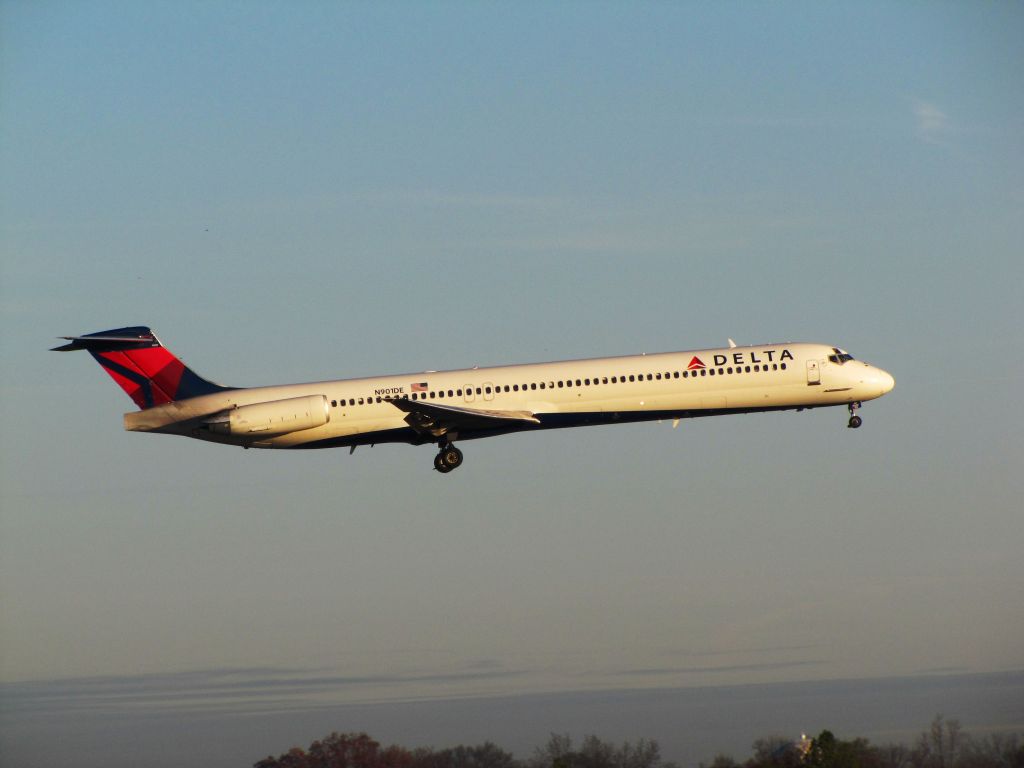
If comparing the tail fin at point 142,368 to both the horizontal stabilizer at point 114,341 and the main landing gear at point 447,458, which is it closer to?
the horizontal stabilizer at point 114,341

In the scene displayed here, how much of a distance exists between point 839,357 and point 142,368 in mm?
23737

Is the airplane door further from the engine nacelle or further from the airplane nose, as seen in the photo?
the engine nacelle

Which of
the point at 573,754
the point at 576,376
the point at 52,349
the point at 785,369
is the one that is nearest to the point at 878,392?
the point at 785,369

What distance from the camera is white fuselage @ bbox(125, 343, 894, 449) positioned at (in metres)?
44.1

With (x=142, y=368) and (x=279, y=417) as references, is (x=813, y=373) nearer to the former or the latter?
(x=279, y=417)

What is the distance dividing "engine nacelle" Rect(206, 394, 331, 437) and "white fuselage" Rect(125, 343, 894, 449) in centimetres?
22

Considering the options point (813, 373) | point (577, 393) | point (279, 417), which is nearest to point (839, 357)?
point (813, 373)

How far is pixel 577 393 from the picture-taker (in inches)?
1735

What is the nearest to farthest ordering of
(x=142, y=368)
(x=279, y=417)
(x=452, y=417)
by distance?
(x=452, y=417) < (x=279, y=417) < (x=142, y=368)

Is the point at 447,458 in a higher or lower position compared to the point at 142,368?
lower

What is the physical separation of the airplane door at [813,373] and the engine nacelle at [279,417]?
623 inches

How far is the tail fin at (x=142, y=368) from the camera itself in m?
47.0

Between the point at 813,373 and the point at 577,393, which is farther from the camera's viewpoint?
the point at 813,373

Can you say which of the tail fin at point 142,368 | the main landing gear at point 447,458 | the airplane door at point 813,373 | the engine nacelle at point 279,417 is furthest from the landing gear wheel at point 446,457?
the airplane door at point 813,373
